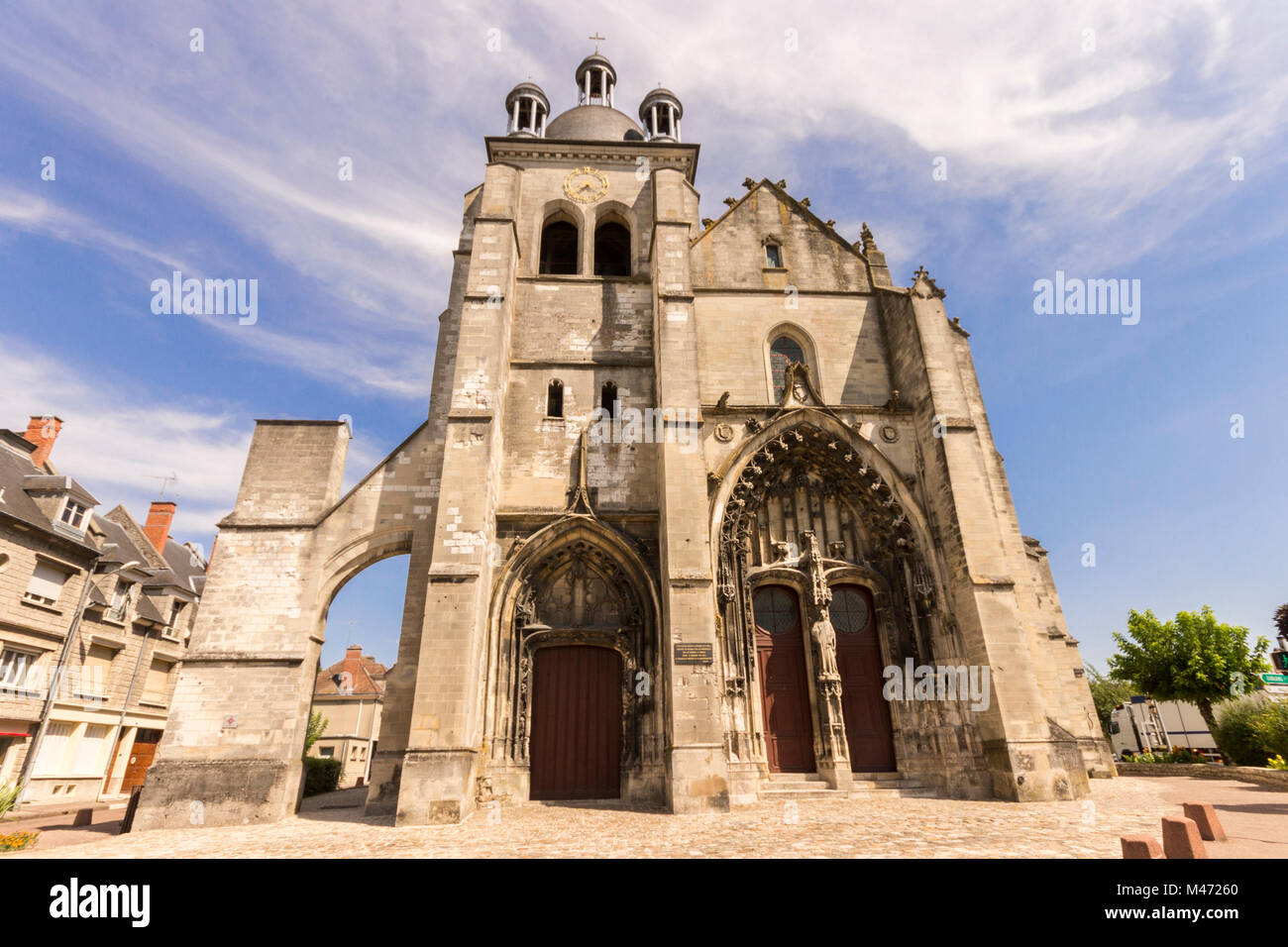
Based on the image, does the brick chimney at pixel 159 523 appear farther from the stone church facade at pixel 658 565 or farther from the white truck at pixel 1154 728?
the white truck at pixel 1154 728

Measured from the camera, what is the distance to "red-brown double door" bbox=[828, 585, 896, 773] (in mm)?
10398

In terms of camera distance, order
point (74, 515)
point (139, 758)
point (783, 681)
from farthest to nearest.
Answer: point (139, 758), point (74, 515), point (783, 681)

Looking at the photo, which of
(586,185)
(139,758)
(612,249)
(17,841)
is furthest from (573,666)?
(139,758)

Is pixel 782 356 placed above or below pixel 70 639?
above

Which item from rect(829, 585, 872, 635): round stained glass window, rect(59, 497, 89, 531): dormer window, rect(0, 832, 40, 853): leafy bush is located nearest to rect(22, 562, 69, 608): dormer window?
rect(59, 497, 89, 531): dormer window

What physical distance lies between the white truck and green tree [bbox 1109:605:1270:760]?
8.16 m

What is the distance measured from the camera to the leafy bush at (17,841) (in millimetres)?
5871

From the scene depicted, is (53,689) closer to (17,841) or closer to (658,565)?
(17,841)

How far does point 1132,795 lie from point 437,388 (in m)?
13.4

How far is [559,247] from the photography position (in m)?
15.7

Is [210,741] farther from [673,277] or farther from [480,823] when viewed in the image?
[673,277]

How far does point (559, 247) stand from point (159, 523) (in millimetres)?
20496

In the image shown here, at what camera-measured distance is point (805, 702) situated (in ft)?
34.5

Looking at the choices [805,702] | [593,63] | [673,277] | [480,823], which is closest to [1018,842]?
[805,702]
